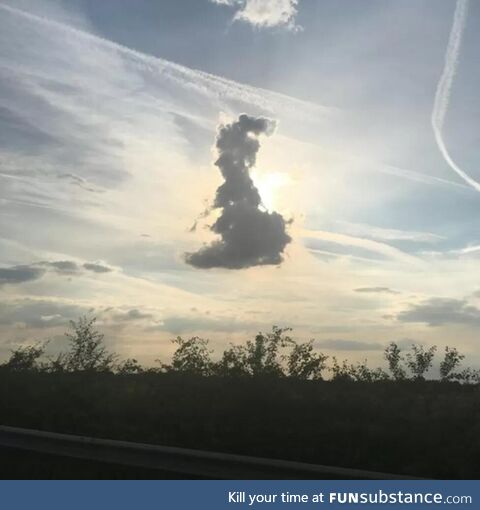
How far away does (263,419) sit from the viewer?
A: 1070 centimetres

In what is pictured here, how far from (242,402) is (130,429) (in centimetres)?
228

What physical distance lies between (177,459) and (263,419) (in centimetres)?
314

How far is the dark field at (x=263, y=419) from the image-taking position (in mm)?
8852

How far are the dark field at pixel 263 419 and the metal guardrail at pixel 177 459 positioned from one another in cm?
17

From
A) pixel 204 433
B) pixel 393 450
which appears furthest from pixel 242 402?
pixel 393 450

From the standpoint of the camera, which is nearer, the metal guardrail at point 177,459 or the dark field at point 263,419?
the metal guardrail at point 177,459

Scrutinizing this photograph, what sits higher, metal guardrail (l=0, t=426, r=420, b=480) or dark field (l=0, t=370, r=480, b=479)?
dark field (l=0, t=370, r=480, b=479)

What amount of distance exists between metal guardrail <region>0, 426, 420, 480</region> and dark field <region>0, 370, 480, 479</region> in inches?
6.6

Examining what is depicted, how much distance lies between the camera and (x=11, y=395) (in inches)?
515

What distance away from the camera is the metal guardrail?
284 inches

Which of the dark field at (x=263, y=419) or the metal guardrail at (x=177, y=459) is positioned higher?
the dark field at (x=263, y=419)

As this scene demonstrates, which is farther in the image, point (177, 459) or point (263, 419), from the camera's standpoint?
point (263, 419)

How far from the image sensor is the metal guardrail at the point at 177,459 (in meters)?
7.21
